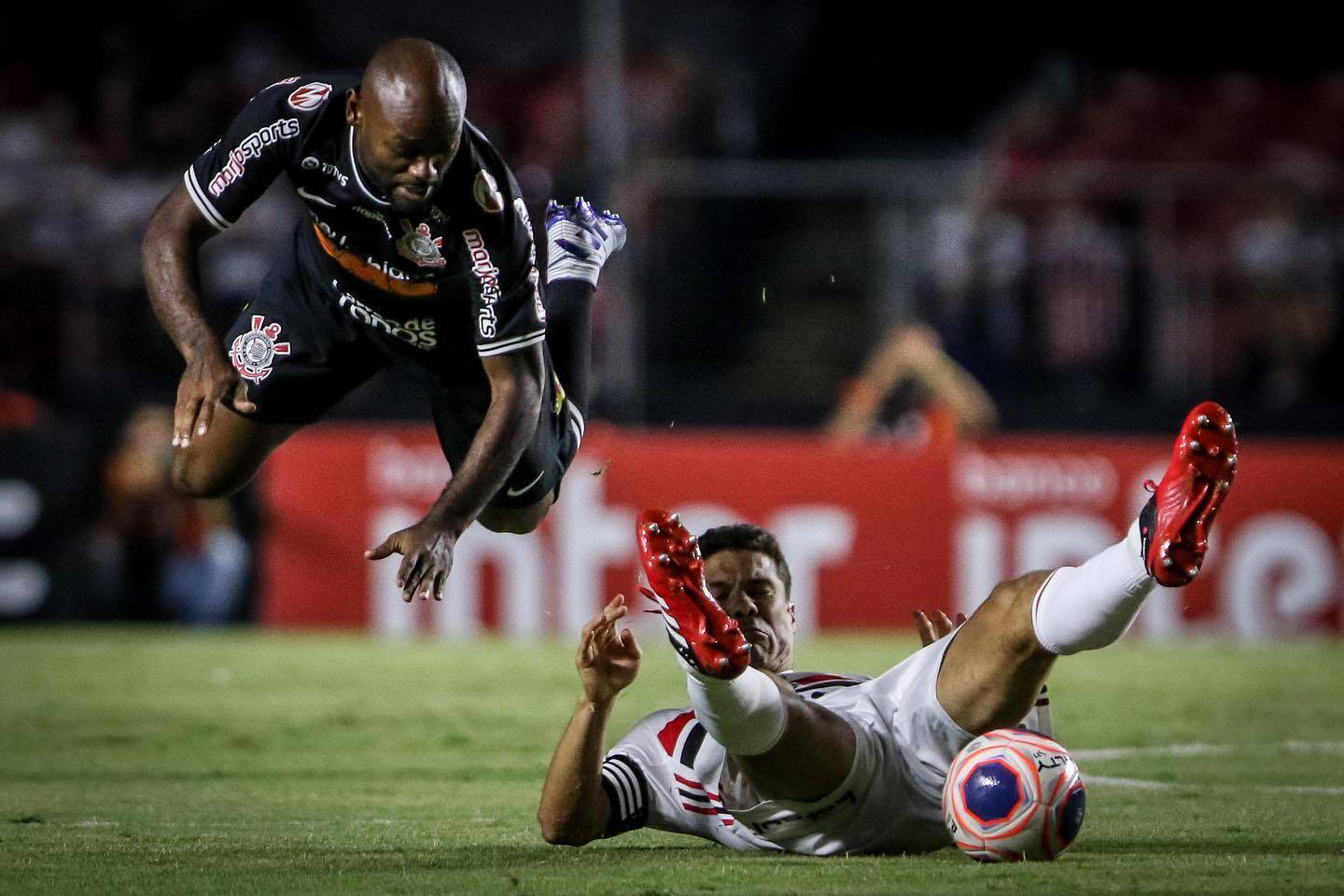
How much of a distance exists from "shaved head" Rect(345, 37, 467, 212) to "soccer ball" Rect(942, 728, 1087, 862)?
2298 millimetres

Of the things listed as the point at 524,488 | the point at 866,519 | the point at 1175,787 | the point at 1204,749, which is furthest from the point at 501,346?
the point at 866,519

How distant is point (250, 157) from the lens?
20.3ft

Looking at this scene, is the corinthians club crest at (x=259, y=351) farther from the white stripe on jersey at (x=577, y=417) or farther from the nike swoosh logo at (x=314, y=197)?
the white stripe on jersey at (x=577, y=417)

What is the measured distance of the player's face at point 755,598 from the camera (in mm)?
5645

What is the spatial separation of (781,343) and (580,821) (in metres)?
11.4

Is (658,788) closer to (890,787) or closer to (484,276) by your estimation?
(890,787)

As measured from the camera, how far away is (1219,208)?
15.6 meters

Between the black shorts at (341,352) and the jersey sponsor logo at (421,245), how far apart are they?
399 mm

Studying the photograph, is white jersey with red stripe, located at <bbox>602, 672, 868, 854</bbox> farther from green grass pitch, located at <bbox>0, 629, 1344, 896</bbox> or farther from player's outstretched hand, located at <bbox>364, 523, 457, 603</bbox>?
player's outstretched hand, located at <bbox>364, 523, 457, 603</bbox>

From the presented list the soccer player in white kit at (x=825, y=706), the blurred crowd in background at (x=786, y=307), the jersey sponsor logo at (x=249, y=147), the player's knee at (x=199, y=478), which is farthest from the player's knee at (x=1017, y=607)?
the blurred crowd in background at (x=786, y=307)

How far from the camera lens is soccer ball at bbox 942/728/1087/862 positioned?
4.93 meters

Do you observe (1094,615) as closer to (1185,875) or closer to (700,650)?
(1185,875)

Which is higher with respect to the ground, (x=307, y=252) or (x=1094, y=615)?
(x=307, y=252)

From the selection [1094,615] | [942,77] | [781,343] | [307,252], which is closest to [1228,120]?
[942,77]
